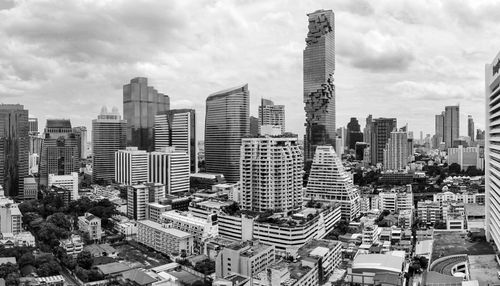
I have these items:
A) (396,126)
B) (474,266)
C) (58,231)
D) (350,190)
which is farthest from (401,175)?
(58,231)

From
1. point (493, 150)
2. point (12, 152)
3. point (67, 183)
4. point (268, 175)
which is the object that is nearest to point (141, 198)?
point (268, 175)

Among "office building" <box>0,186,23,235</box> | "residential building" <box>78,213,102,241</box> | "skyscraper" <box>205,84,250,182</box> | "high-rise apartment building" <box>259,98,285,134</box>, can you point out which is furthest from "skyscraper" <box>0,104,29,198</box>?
"high-rise apartment building" <box>259,98,285,134</box>

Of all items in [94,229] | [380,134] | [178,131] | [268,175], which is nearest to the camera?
[268,175]

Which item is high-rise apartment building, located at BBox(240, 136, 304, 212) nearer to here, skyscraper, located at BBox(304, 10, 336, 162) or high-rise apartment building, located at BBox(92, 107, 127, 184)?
skyscraper, located at BBox(304, 10, 336, 162)

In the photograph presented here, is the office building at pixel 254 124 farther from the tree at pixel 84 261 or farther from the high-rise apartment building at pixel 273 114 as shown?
the tree at pixel 84 261

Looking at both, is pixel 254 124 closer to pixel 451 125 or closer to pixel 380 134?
pixel 380 134

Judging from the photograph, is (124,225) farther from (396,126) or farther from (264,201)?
(396,126)
